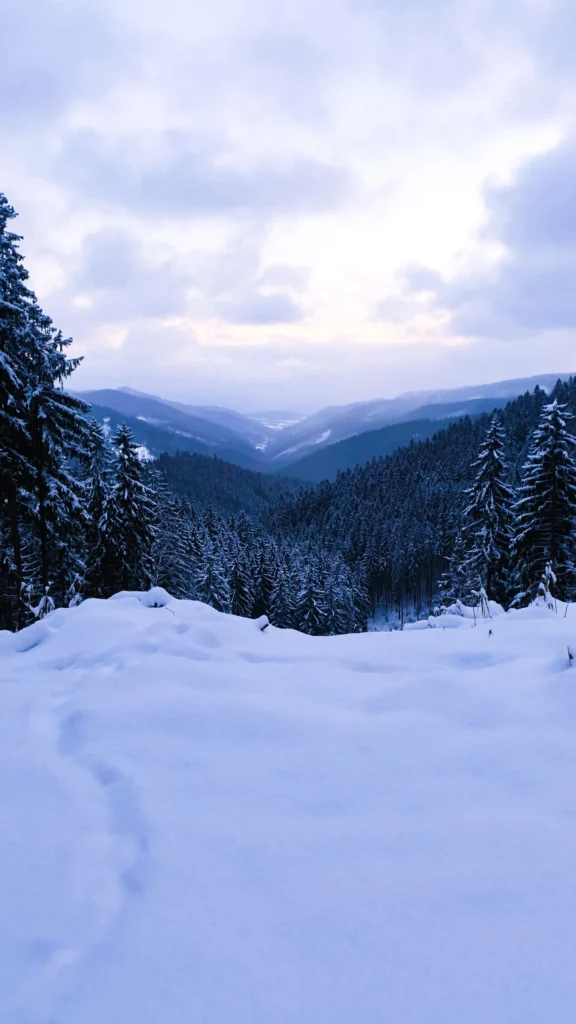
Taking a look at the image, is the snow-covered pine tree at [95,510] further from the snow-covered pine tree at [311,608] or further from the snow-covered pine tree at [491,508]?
the snow-covered pine tree at [311,608]

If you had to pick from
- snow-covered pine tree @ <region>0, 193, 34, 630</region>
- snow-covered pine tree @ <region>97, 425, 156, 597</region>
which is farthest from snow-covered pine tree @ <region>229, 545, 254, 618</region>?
snow-covered pine tree @ <region>0, 193, 34, 630</region>

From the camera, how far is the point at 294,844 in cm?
252

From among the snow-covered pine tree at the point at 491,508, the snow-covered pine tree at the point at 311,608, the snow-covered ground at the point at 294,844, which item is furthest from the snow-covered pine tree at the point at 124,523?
the snow-covered pine tree at the point at 311,608

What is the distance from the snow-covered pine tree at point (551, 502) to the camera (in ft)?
62.4

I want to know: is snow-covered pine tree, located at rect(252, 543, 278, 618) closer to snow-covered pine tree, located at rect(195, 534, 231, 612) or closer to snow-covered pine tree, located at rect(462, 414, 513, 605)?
snow-covered pine tree, located at rect(195, 534, 231, 612)

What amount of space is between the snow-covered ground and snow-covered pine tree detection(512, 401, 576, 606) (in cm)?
1646

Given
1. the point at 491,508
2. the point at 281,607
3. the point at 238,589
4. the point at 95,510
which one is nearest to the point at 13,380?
the point at 95,510

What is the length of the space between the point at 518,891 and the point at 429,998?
0.66 metres

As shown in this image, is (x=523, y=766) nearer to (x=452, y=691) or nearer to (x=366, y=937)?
(x=452, y=691)

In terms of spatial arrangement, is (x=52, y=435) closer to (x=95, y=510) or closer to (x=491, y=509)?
(x=95, y=510)

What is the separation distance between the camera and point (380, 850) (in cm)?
245

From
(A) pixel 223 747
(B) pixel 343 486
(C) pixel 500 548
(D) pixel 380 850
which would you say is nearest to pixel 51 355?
(A) pixel 223 747

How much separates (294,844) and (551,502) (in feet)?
64.7

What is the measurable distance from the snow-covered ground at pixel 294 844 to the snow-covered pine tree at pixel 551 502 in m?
16.5
